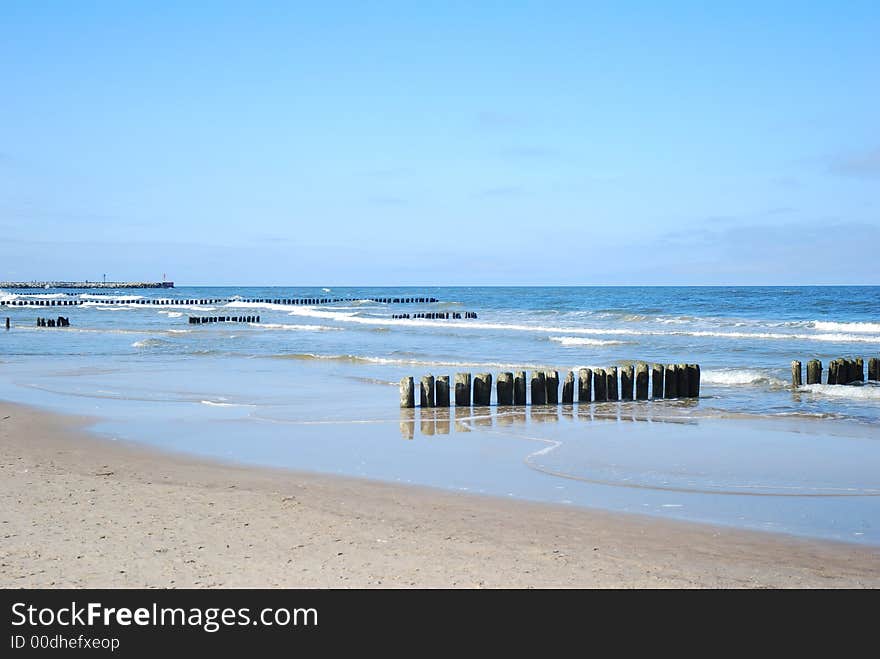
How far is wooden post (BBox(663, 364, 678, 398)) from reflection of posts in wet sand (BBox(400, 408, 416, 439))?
18.3ft

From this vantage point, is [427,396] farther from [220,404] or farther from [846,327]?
[846,327]

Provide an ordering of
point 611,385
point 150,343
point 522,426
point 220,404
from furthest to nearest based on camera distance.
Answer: point 150,343 < point 611,385 < point 220,404 < point 522,426

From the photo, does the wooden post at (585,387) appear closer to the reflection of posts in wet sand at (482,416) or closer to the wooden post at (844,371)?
the reflection of posts in wet sand at (482,416)

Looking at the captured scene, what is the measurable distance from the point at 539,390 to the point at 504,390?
0.73 meters

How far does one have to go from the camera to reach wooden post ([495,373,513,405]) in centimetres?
1672

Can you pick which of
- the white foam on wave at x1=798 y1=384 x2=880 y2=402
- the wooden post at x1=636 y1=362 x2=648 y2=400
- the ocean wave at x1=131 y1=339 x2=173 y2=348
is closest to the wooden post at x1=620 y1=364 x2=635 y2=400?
the wooden post at x1=636 y1=362 x2=648 y2=400

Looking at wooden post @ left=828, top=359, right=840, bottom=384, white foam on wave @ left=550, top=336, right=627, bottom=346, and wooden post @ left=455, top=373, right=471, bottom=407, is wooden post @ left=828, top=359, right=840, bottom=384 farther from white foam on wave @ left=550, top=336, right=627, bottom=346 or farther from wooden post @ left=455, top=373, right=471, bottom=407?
white foam on wave @ left=550, top=336, right=627, bottom=346

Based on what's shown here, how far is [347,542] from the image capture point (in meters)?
7.20

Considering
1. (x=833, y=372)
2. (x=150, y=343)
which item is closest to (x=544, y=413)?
(x=833, y=372)

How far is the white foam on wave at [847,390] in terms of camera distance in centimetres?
1808

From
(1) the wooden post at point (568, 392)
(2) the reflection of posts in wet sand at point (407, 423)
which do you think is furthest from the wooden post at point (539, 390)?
(2) the reflection of posts in wet sand at point (407, 423)

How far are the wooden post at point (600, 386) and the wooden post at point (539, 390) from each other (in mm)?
1277

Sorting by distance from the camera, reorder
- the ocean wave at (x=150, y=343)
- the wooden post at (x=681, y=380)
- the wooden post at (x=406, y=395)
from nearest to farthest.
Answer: the wooden post at (x=406, y=395), the wooden post at (x=681, y=380), the ocean wave at (x=150, y=343)
